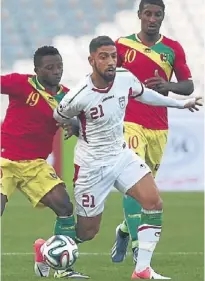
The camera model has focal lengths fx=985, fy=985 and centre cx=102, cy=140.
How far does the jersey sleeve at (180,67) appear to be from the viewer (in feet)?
32.7

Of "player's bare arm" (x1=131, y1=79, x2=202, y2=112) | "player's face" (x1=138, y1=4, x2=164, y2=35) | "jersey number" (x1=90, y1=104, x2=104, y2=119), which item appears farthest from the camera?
"player's face" (x1=138, y1=4, x2=164, y2=35)

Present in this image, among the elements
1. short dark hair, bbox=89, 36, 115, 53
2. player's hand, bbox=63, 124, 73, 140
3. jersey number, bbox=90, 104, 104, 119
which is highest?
short dark hair, bbox=89, 36, 115, 53

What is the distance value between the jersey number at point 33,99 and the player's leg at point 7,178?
572 mm

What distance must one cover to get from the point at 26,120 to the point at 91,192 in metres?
0.98

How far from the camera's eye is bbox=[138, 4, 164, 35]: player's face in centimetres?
970

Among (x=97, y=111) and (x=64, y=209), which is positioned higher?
(x=97, y=111)

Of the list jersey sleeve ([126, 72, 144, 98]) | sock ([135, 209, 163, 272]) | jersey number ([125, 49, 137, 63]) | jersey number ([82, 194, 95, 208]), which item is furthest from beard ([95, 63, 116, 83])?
jersey number ([125, 49, 137, 63])

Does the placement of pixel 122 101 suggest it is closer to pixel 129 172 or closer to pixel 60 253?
pixel 129 172

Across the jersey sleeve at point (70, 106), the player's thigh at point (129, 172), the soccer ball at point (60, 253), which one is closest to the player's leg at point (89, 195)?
the player's thigh at point (129, 172)

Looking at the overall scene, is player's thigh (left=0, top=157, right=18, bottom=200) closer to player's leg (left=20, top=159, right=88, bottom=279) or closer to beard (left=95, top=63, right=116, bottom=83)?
player's leg (left=20, top=159, right=88, bottom=279)

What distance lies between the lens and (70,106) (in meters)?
8.44

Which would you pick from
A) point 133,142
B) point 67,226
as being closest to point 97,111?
point 67,226

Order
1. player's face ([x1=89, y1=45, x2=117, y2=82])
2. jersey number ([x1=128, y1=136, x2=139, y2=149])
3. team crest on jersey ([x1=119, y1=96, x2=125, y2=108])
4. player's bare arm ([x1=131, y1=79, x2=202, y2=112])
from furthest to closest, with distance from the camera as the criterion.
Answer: jersey number ([x1=128, y1=136, x2=139, y2=149]) < player's bare arm ([x1=131, y1=79, x2=202, y2=112]) < team crest on jersey ([x1=119, y1=96, x2=125, y2=108]) < player's face ([x1=89, y1=45, x2=117, y2=82])

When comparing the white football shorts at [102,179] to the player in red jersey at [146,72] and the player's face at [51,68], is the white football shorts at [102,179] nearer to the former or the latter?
the player's face at [51,68]
